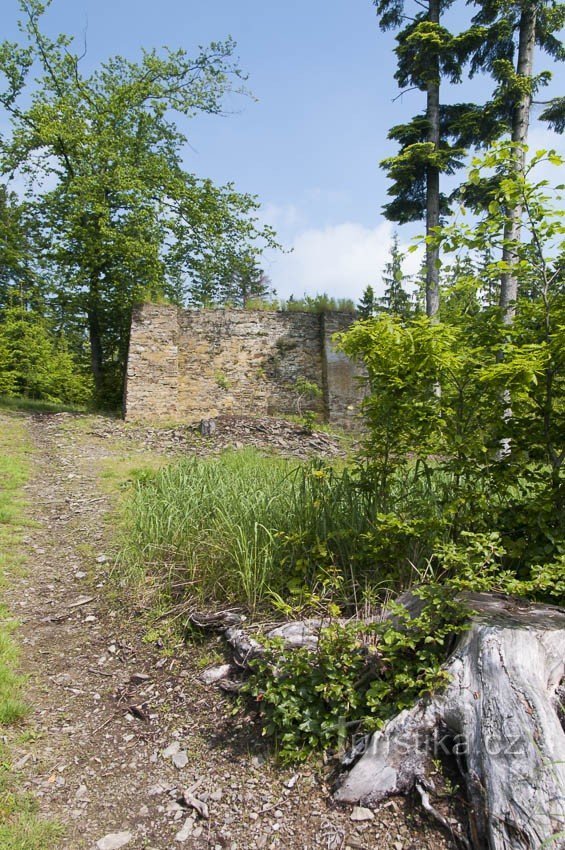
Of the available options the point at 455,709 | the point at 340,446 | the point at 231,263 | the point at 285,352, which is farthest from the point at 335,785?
the point at 231,263

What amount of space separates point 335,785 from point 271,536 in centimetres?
150

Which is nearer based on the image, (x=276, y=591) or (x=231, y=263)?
(x=276, y=591)

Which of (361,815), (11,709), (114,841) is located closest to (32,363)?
(11,709)

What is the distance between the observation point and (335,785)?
2221 mm

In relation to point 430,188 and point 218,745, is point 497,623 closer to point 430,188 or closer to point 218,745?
point 218,745

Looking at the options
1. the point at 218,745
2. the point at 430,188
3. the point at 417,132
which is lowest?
the point at 218,745

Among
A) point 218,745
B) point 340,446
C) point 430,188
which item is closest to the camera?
point 218,745

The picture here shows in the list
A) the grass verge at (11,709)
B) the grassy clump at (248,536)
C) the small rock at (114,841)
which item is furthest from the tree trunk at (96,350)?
the small rock at (114,841)

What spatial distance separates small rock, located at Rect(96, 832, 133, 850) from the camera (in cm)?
212

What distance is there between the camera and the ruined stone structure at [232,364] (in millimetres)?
12391

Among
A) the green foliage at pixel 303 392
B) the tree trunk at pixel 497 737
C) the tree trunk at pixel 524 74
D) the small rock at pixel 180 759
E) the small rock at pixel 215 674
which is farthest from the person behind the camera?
the green foliage at pixel 303 392

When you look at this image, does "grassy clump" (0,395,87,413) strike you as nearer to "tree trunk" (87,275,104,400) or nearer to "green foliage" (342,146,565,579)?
"tree trunk" (87,275,104,400)

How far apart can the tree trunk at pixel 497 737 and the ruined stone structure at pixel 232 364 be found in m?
10.4

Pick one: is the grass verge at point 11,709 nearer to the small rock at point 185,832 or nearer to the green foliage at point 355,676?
the small rock at point 185,832
